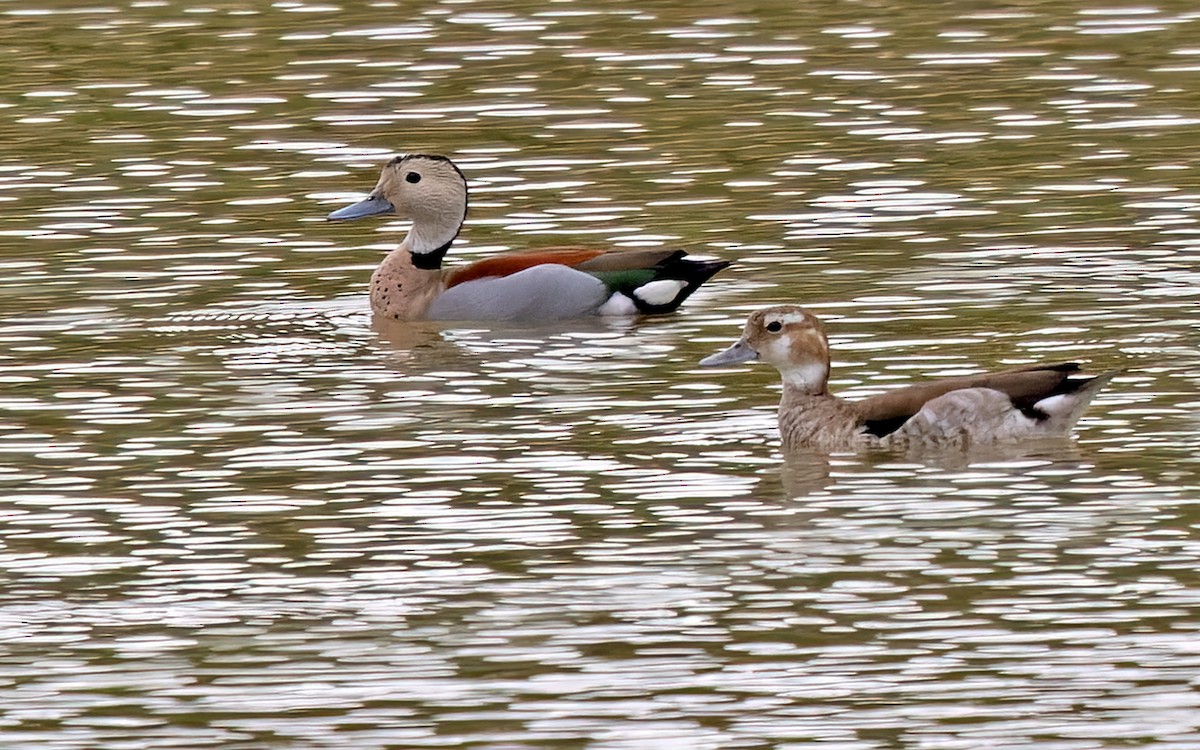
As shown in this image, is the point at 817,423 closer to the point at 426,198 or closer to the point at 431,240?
the point at 431,240

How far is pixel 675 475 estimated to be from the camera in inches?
484

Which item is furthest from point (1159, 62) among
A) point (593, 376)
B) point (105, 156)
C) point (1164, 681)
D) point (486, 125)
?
point (1164, 681)

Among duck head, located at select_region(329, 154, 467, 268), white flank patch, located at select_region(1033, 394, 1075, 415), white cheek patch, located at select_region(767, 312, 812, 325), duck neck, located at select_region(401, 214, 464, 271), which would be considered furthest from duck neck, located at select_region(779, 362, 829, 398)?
duck head, located at select_region(329, 154, 467, 268)

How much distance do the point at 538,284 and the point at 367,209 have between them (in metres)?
1.91

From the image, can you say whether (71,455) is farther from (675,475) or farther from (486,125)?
(486,125)

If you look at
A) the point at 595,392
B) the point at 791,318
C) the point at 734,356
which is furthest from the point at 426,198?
the point at 791,318

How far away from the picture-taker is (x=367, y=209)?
1798cm

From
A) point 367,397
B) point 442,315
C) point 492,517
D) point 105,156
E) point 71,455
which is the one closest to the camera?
point 492,517

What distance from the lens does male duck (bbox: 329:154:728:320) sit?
16469 millimetres

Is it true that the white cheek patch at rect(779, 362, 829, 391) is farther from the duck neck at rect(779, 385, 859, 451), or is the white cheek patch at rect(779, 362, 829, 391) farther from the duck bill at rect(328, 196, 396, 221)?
the duck bill at rect(328, 196, 396, 221)

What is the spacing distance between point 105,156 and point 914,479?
33.1 feet

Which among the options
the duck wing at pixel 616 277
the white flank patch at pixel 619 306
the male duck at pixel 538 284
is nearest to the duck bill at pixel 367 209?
the male duck at pixel 538 284

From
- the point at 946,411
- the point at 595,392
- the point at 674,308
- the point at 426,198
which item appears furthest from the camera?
the point at 426,198

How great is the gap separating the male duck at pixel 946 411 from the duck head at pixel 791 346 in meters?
0.06
